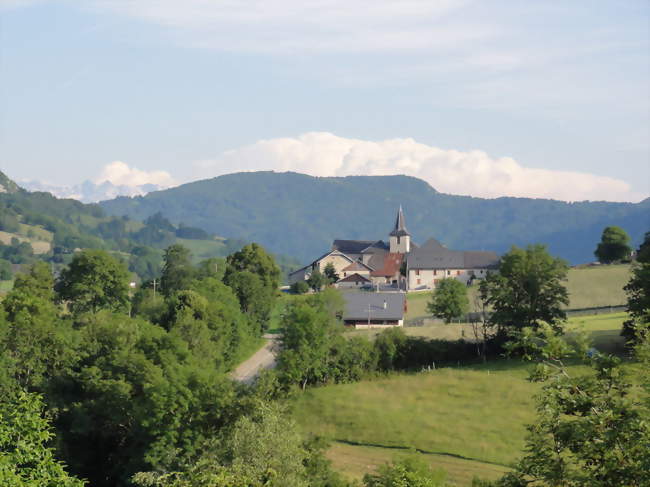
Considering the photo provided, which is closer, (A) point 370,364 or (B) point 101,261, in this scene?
(A) point 370,364

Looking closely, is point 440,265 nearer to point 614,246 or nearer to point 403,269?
point 403,269

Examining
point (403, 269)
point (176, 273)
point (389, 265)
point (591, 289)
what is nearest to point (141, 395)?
point (176, 273)

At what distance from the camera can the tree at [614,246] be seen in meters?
111

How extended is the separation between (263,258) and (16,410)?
64793mm

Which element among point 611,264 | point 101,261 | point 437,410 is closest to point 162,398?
point 437,410

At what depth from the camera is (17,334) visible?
45125 millimetres

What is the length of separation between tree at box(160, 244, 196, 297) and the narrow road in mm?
11735

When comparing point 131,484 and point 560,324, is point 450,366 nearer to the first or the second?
point 131,484

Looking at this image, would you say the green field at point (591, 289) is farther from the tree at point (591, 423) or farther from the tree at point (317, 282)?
the tree at point (591, 423)

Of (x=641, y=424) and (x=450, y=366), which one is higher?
(x=641, y=424)

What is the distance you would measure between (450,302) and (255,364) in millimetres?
21533

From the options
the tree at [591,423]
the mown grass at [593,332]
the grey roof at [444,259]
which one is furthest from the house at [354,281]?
the tree at [591,423]

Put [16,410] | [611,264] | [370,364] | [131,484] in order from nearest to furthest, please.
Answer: [16,410], [131,484], [370,364], [611,264]


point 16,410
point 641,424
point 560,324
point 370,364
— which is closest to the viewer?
point 641,424
